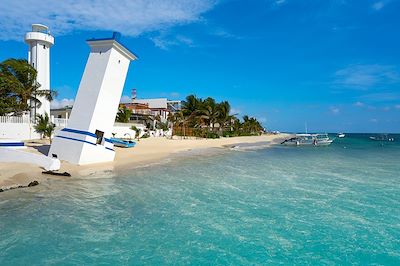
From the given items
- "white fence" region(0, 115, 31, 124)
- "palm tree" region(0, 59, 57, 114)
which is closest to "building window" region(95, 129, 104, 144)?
"white fence" region(0, 115, 31, 124)

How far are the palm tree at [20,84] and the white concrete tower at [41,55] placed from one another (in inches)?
56.6

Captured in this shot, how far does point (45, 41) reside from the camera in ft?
105

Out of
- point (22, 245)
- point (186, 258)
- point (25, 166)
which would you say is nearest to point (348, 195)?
point (186, 258)

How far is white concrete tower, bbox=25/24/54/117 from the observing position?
103ft

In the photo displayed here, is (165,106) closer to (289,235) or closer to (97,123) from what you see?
(97,123)

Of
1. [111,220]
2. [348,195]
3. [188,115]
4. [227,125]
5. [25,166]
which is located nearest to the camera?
[111,220]

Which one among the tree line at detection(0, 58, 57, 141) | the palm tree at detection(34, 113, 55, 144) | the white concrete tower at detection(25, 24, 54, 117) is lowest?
the palm tree at detection(34, 113, 55, 144)

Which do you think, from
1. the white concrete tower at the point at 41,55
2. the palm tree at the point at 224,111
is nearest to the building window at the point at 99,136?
the white concrete tower at the point at 41,55

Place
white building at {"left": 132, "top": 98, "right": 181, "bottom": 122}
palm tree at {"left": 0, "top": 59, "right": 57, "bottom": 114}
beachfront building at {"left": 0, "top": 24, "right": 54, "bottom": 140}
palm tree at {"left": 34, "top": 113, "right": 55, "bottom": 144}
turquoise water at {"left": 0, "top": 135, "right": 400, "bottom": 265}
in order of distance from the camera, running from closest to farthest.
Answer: turquoise water at {"left": 0, "top": 135, "right": 400, "bottom": 265} → palm tree at {"left": 34, "top": 113, "right": 55, "bottom": 144} → palm tree at {"left": 0, "top": 59, "right": 57, "bottom": 114} → beachfront building at {"left": 0, "top": 24, "right": 54, "bottom": 140} → white building at {"left": 132, "top": 98, "right": 181, "bottom": 122}

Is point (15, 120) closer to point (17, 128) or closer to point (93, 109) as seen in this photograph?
point (17, 128)

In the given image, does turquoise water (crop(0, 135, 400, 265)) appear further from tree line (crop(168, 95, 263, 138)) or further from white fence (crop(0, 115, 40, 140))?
tree line (crop(168, 95, 263, 138))

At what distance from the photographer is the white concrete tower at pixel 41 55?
31359mm

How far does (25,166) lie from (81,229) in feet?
32.7

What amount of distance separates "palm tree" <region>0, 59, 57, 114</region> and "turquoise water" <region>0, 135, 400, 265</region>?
56.2 feet
